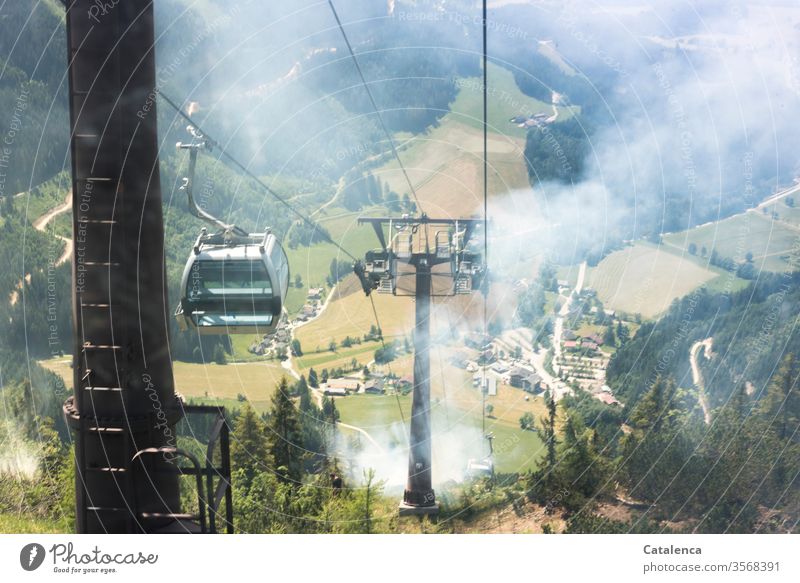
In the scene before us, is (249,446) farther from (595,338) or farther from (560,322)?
(560,322)

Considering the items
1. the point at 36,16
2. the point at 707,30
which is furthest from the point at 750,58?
the point at 36,16

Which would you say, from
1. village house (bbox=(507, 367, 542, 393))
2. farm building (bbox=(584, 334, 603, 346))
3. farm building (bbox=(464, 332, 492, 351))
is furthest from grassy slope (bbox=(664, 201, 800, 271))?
village house (bbox=(507, 367, 542, 393))

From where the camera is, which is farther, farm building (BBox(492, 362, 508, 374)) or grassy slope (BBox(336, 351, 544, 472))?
farm building (BBox(492, 362, 508, 374))

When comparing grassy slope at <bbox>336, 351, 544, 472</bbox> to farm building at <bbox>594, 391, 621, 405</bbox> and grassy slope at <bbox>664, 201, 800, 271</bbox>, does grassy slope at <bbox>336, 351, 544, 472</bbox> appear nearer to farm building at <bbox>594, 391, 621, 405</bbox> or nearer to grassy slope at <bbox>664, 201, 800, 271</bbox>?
farm building at <bbox>594, 391, 621, 405</bbox>

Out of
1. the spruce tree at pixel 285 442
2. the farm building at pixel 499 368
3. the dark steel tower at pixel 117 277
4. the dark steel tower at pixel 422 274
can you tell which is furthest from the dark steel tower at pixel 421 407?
the farm building at pixel 499 368

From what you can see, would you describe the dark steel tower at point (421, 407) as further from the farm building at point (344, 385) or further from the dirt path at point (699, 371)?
the farm building at point (344, 385)

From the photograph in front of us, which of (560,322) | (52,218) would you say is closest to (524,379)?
(560,322)

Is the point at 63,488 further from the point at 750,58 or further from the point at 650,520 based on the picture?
the point at 750,58
